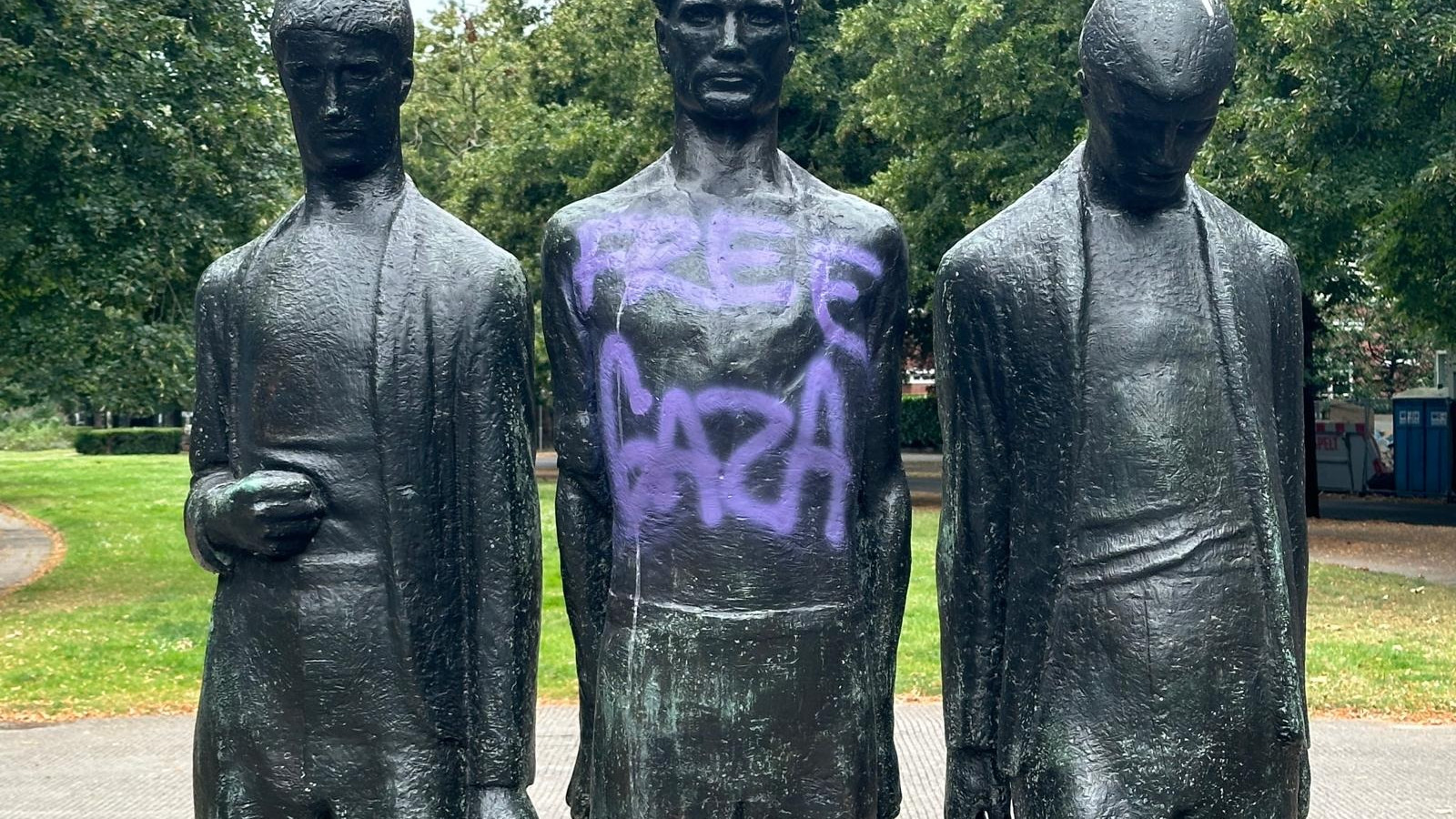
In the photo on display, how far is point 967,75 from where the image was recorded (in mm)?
17422

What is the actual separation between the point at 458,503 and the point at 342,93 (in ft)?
2.97

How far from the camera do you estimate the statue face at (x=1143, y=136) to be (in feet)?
10.0

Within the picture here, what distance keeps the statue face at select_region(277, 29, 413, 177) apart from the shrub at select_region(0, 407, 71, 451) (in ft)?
153

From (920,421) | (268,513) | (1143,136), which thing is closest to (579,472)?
(268,513)

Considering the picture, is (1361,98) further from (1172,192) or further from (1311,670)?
(1172,192)

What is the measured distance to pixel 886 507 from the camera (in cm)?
337

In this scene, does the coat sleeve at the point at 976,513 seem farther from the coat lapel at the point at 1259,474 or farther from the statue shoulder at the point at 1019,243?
the coat lapel at the point at 1259,474

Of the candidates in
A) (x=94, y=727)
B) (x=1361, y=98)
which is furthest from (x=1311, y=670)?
(x=94, y=727)

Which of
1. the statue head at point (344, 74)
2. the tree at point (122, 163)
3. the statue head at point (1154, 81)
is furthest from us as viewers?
the tree at point (122, 163)

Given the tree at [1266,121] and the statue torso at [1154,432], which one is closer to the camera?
the statue torso at [1154,432]

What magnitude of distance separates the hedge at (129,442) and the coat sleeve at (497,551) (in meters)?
45.1

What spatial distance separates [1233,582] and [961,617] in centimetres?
55

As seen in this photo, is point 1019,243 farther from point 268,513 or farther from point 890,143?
point 890,143

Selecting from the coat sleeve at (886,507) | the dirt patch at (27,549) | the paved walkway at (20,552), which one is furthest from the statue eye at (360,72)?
the paved walkway at (20,552)
